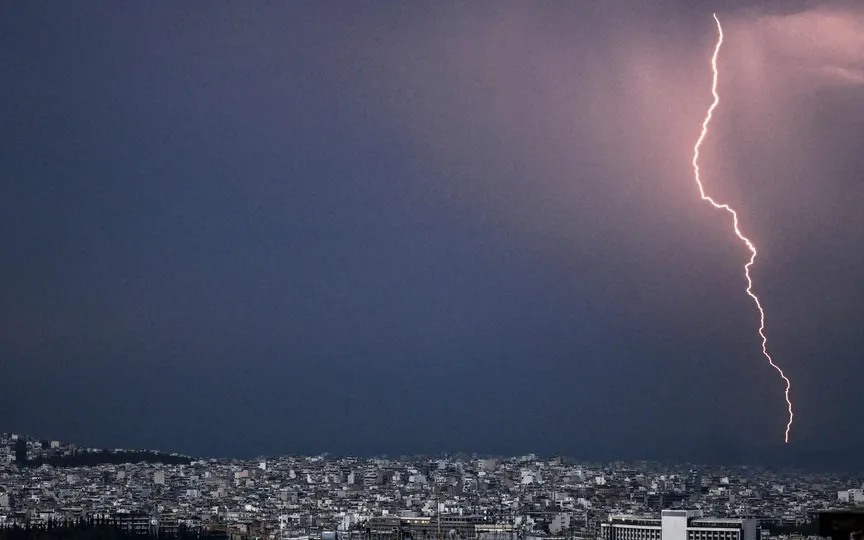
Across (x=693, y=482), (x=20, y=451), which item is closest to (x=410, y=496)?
(x=693, y=482)

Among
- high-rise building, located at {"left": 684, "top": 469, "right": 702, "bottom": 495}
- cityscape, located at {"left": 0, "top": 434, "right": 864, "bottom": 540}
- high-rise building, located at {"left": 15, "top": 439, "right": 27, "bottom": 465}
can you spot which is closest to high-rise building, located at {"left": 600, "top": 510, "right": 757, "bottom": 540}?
cityscape, located at {"left": 0, "top": 434, "right": 864, "bottom": 540}

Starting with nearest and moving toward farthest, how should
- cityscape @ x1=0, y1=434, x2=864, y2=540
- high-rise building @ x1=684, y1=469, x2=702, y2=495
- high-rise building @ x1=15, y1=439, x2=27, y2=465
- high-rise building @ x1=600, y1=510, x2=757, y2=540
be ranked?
high-rise building @ x1=600, y1=510, x2=757, y2=540
cityscape @ x1=0, y1=434, x2=864, y2=540
high-rise building @ x1=684, y1=469, x2=702, y2=495
high-rise building @ x1=15, y1=439, x2=27, y2=465

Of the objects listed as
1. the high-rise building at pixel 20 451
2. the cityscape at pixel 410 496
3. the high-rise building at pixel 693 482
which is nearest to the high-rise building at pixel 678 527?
the cityscape at pixel 410 496

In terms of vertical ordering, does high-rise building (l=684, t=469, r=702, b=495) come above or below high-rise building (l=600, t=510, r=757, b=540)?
above

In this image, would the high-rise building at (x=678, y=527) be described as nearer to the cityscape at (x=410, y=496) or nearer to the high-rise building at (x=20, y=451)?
the cityscape at (x=410, y=496)

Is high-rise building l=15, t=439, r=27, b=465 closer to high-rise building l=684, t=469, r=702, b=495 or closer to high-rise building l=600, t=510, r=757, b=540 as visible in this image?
high-rise building l=600, t=510, r=757, b=540

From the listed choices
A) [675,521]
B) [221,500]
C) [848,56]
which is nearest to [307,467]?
[221,500]

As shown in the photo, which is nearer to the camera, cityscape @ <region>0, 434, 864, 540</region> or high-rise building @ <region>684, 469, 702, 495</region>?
cityscape @ <region>0, 434, 864, 540</region>
